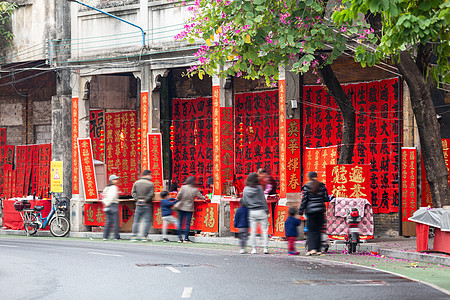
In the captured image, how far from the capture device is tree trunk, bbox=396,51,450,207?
56.9 feet

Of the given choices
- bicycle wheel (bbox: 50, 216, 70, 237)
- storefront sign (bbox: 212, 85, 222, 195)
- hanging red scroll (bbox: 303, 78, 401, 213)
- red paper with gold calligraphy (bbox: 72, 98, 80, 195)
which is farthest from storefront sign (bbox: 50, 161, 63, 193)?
hanging red scroll (bbox: 303, 78, 401, 213)

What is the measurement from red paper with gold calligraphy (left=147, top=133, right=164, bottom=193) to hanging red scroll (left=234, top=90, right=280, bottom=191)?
9.51 feet

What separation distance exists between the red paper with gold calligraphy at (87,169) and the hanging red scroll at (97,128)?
291 cm

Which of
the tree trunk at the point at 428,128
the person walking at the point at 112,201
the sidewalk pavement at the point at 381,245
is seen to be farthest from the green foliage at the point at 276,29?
the person walking at the point at 112,201

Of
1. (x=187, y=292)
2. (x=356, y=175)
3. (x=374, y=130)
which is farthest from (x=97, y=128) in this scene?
(x=187, y=292)

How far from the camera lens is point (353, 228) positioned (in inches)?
699

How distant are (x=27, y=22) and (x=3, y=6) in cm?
97

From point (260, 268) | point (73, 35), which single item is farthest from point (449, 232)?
point (73, 35)

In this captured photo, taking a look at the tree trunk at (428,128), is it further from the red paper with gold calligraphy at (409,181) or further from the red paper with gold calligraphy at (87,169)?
the red paper with gold calligraphy at (87,169)

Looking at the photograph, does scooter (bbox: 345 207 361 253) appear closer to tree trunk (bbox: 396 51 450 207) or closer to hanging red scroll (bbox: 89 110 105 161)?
tree trunk (bbox: 396 51 450 207)

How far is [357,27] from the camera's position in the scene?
18078mm

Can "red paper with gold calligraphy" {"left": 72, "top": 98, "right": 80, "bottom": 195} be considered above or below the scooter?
above

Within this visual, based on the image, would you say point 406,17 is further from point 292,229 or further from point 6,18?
point 6,18

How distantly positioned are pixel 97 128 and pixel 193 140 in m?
4.02
